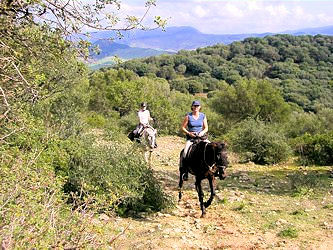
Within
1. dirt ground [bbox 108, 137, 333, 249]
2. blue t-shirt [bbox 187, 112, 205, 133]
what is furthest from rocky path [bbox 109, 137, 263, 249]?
blue t-shirt [bbox 187, 112, 205, 133]

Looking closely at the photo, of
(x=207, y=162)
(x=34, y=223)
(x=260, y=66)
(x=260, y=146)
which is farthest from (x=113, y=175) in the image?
(x=260, y=66)

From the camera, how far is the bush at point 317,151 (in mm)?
16578

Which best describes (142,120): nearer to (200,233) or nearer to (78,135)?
(78,135)

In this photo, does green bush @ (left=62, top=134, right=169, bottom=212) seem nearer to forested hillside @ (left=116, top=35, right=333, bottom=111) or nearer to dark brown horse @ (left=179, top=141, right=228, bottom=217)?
dark brown horse @ (left=179, top=141, right=228, bottom=217)

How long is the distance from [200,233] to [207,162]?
1.62 meters

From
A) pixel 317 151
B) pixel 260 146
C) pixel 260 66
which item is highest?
pixel 260 146

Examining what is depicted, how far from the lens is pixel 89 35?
579 centimetres

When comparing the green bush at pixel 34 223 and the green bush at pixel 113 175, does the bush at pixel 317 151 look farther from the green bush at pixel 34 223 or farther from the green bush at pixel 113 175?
the green bush at pixel 34 223

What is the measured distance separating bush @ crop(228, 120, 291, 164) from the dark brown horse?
8472mm

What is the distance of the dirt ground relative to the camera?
21.3 ft

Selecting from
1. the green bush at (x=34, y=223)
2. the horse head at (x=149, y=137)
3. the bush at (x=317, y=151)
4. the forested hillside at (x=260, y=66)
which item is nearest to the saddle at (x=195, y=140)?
the horse head at (x=149, y=137)

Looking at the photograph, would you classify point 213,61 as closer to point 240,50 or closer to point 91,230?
point 240,50

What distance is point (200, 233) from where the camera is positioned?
7.23 m

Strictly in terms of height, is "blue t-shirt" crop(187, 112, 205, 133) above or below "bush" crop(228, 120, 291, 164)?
above
